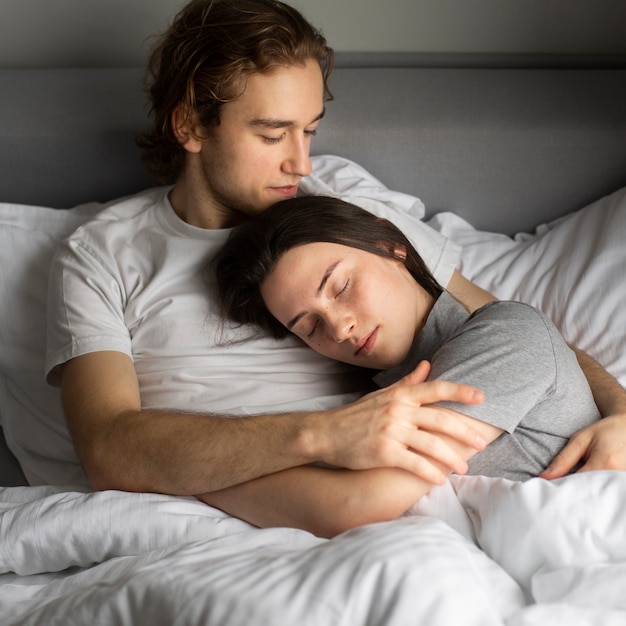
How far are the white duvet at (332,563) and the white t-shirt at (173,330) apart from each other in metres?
A: 0.27

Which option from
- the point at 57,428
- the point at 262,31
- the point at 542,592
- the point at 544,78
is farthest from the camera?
the point at 544,78

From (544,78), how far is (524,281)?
58 cm

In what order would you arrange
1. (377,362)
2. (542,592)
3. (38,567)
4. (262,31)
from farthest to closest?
(262,31) < (377,362) < (38,567) < (542,592)

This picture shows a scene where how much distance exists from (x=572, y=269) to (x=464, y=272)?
0.24m

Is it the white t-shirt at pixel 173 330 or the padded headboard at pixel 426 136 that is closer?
the white t-shirt at pixel 173 330

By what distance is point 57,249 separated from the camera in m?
1.84

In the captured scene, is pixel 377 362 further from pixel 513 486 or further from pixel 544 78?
pixel 544 78

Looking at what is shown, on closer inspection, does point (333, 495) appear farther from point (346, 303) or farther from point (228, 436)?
point (346, 303)

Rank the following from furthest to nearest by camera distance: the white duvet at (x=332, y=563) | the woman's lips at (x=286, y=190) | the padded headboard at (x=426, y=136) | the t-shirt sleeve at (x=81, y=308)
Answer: the padded headboard at (x=426, y=136), the woman's lips at (x=286, y=190), the t-shirt sleeve at (x=81, y=308), the white duvet at (x=332, y=563)

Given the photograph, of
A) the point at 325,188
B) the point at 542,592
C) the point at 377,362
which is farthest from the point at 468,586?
the point at 325,188

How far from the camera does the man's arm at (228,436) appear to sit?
4.02ft

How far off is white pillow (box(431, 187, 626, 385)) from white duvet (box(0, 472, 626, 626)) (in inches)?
22.6

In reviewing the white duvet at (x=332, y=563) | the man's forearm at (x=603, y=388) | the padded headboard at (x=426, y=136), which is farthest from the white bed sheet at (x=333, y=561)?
the padded headboard at (x=426, y=136)

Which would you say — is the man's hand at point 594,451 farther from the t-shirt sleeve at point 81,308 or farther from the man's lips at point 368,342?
the t-shirt sleeve at point 81,308
